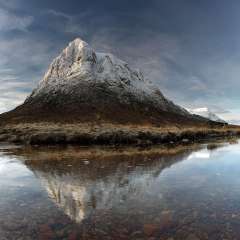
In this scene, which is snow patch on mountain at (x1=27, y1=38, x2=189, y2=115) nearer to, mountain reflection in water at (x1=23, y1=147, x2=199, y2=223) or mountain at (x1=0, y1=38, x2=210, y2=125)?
mountain at (x1=0, y1=38, x2=210, y2=125)

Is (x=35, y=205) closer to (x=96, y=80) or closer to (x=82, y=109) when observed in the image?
(x=82, y=109)

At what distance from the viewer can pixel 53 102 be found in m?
130

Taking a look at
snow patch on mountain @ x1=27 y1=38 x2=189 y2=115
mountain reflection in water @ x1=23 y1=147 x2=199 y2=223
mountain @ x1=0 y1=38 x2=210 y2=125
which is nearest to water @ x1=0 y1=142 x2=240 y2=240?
mountain reflection in water @ x1=23 y1=147 x2=199 y2=223

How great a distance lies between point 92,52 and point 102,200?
145252 millimetres

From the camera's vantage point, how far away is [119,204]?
13367 mm

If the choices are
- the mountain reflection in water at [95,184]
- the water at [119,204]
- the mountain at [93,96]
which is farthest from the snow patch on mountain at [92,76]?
the water at [119,204]

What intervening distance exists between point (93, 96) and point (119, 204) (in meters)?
120

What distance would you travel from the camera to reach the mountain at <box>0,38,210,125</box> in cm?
11531

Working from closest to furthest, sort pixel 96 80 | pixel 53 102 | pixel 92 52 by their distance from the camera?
pixel 53 102 → pixel 96 80 → pixel 92 52

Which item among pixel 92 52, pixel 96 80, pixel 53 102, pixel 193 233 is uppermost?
pixel 92 52

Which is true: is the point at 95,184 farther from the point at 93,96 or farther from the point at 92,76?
the point at 92,76

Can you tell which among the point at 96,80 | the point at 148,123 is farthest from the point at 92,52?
the point at 148,123

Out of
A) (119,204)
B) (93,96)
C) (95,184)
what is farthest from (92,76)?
(119,204)

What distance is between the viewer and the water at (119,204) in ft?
34.2
